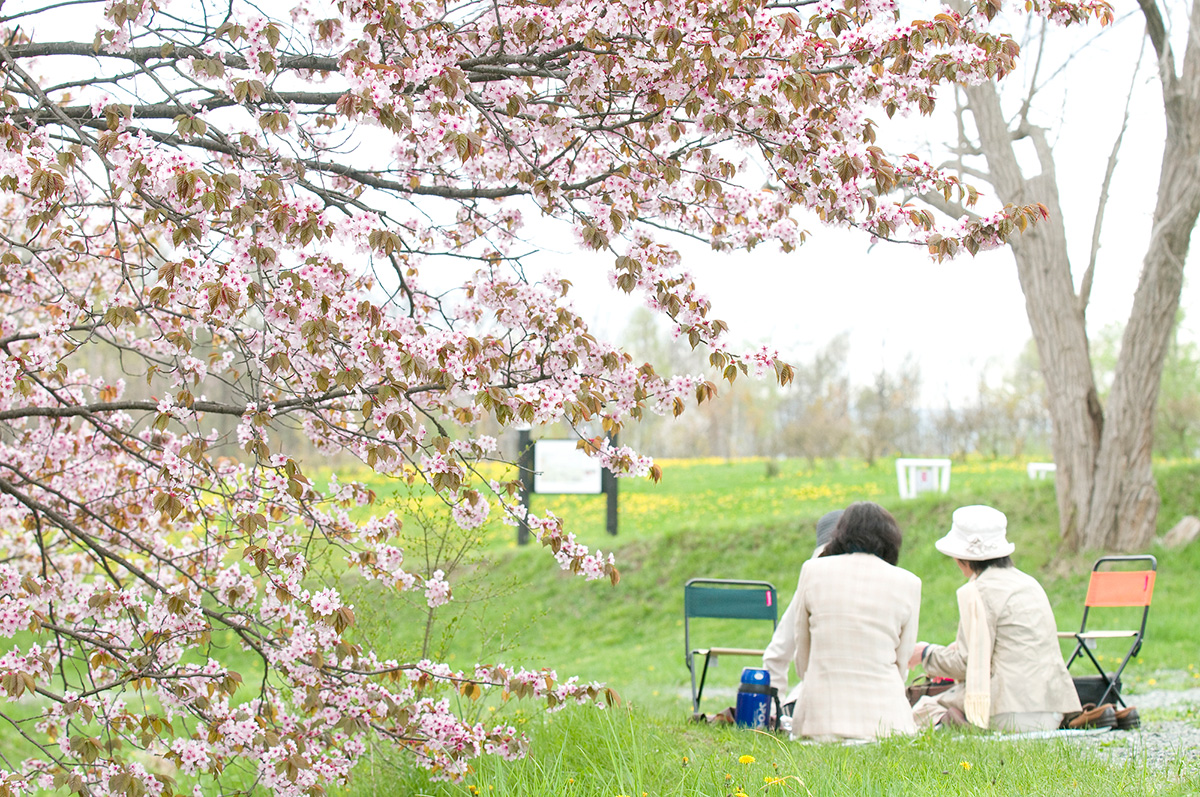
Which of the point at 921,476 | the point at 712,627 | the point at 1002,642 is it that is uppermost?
the point at 921,476

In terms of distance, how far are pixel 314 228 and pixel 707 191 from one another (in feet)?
4.75

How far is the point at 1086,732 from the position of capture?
4.74m

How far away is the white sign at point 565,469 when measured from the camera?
49.9ft

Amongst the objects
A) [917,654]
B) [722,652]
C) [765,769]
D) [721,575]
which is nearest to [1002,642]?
[917,654]

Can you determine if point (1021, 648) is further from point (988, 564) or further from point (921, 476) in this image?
point (921, 476)

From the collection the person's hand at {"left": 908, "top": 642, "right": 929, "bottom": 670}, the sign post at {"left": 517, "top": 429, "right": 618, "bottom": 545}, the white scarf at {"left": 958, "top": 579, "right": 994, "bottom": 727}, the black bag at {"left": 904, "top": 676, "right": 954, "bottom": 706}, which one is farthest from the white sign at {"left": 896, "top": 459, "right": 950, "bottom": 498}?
the white scarf at {"left": 958, "top": 579, "right": 994, "bottom": 727}

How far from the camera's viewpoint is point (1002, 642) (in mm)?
4828

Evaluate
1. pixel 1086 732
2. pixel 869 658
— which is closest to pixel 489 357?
pixel 869 658

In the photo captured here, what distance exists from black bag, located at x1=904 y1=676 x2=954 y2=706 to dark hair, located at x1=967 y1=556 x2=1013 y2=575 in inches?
30.1

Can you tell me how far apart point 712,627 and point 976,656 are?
7520 mm

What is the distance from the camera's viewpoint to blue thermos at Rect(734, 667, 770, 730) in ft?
15.4

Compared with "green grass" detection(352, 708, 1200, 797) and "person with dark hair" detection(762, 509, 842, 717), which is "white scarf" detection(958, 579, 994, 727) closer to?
"green grass" detection(352, 708, 1200, 797)

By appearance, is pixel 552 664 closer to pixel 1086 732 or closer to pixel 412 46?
pixel 1086 732

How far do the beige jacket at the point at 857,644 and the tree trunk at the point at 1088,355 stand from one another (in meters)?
7.79
